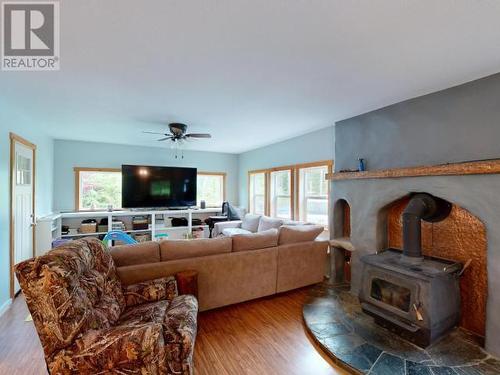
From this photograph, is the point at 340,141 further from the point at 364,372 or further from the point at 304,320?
the point at 364,372

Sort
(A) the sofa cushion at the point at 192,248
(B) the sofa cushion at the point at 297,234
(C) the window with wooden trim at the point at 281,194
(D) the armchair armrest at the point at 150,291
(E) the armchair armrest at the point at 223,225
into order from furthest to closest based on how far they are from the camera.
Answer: (E) the armchair armrest at the point at 223,225 → (C) the window with wooden trim at the point at 281,194 → (B) the sofa cushion at the point at 297,234 → (A) the sofa cushion at the point at 192,248 → (D) the armchair armrest at the point at 150,291

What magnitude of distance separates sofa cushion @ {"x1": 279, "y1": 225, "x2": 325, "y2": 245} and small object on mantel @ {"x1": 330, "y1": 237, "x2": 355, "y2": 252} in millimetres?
288

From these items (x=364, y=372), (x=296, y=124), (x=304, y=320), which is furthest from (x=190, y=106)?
(x=364, y=372)

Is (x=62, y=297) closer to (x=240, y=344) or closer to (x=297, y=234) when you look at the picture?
(x=240, y=344)

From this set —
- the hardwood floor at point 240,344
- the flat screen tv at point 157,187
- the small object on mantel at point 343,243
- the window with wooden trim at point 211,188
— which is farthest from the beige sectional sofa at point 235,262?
the window with wooden trim at point 211,188

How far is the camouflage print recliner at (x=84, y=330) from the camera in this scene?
1.45 meters

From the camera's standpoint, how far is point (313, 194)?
191 inches

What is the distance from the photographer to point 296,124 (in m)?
4.20

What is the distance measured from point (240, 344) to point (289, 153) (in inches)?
153

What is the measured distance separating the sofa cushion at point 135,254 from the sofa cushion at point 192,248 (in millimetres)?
84

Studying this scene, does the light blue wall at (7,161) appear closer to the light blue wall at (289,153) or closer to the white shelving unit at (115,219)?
the white shelving unit at (115,219)

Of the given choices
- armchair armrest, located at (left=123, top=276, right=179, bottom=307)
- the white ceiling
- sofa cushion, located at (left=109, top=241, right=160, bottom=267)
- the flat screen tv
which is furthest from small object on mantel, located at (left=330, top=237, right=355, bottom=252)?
the flat screen tv

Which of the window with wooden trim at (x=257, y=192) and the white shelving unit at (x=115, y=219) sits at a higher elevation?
the window with wooden trim at (x=257, y=192)

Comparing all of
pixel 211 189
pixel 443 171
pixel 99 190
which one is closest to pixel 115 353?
pixel 443 171
